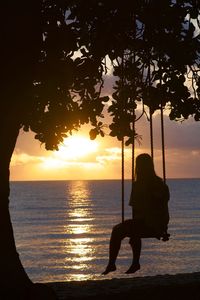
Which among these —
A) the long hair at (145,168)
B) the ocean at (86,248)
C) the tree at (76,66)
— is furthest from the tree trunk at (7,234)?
the ocean at (86,248)

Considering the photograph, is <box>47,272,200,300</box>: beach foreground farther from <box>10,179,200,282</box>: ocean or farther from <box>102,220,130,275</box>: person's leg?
<box>10,179,200,282</box>: ocean

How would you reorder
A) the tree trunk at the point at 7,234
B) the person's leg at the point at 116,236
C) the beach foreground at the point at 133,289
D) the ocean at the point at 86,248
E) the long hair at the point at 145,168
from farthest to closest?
the ocean at the point at 86,248
the person's leg at the point at 116,236
the long hair at the point at 145,168
the beach foreground at the point at 133,289
the tree trunk at the point at 7,234

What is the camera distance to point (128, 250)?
4257 inches

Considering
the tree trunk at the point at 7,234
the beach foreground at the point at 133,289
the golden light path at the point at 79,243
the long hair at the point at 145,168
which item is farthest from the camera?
the golden light path at the point at 79,243

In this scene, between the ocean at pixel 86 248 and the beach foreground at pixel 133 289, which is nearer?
the beach foreground at pixel 133 289

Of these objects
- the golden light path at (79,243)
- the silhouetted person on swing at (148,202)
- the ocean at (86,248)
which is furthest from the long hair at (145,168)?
the golden light path at (79,243)

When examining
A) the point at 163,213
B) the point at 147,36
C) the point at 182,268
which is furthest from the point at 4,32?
the point at 182,268

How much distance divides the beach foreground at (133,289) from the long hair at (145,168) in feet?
4.59

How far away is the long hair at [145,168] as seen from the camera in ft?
31.2

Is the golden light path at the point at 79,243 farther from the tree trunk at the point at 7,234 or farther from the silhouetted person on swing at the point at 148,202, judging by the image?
the tree trunk at the point at 7,234

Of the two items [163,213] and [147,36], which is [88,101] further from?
[163,213]

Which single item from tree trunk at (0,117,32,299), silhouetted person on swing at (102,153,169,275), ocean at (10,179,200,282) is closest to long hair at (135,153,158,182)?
silhouetted person on swing at (102,153,169,275)

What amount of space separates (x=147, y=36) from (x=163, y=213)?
2.59 meters

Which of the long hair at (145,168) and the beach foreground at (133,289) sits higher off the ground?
the long hair at (145,168)
